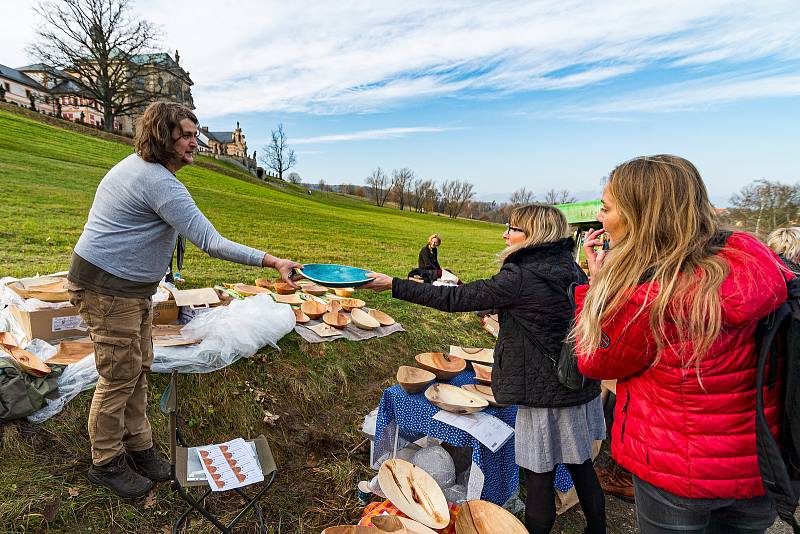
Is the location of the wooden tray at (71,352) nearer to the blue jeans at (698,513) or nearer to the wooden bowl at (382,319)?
the wooden bowl at (382,319)

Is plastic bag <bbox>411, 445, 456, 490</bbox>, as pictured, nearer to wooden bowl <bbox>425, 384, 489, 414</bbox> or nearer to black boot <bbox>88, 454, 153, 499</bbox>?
wooden bowl <bbox>425, 384, 489, 414</bbox>

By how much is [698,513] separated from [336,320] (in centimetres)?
374

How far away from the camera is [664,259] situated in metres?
1.31

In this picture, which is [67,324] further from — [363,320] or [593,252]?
[593,252]

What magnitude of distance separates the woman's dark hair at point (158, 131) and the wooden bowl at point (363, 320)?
300 centimetres

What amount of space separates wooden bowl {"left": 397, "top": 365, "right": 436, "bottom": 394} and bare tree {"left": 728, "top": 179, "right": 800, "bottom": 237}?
26.8 metres

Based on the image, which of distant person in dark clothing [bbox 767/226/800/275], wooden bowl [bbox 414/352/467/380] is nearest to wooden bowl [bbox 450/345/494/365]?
wooden bowl [bbox 414/352/467/380]

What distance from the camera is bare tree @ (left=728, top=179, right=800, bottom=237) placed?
23203mm

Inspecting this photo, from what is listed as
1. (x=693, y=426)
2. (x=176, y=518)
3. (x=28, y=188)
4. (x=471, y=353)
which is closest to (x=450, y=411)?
(x=471, y=353)

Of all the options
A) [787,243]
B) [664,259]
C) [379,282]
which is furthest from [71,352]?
[787,243]

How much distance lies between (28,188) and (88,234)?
13.1m

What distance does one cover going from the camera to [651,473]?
1425mm

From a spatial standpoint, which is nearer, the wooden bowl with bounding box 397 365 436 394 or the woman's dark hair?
the woman's dark hair

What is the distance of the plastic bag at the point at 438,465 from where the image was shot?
2.69 metres
